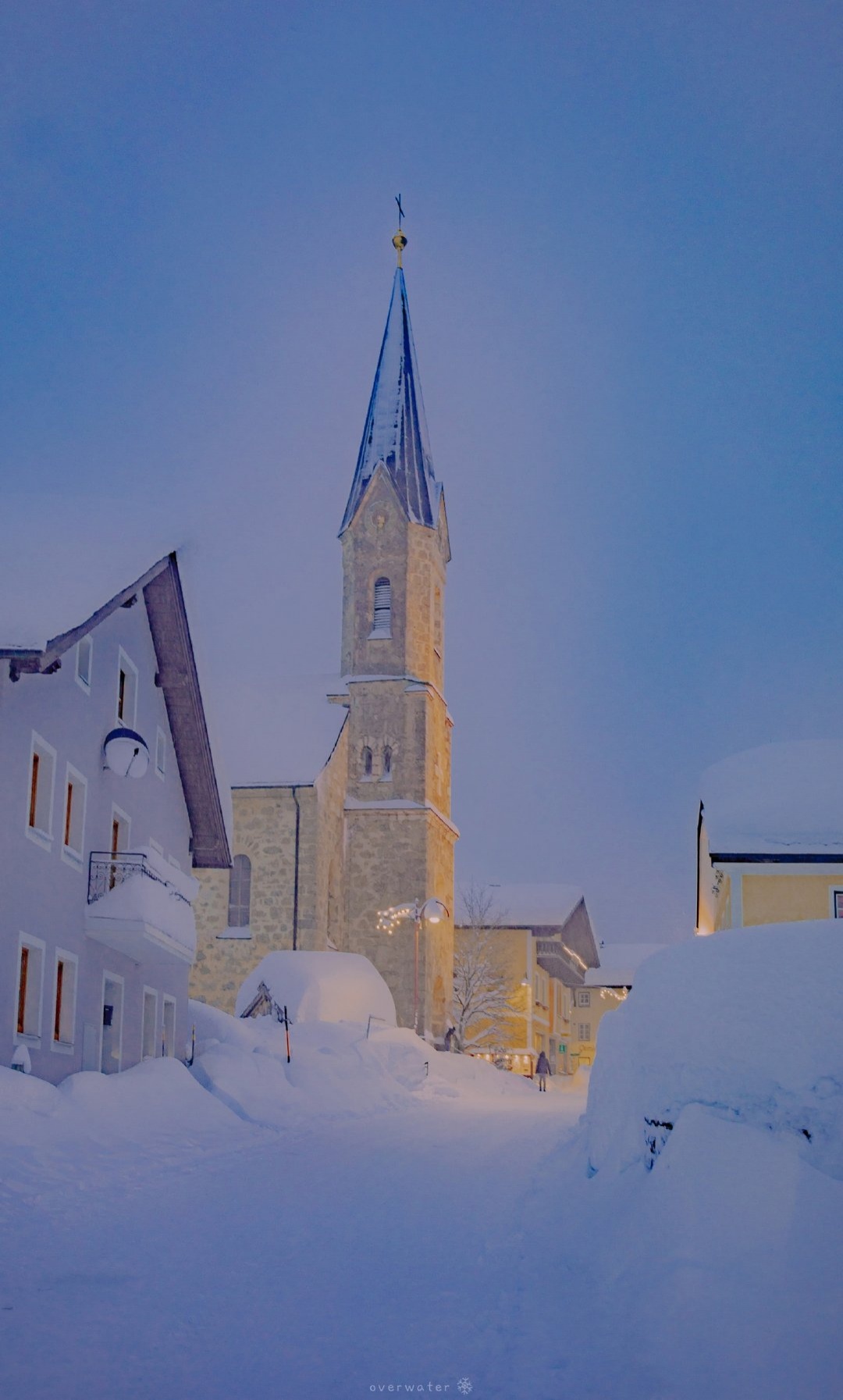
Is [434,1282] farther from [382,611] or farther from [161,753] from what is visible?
[382,611]

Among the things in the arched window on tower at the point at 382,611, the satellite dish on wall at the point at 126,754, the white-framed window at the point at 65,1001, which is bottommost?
the white-framed window at the point at 65,1001

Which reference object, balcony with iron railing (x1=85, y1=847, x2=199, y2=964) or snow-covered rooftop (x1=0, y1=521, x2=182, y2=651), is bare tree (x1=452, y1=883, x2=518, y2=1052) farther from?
snow-covered rooftop (x1=0, y1=521, x2=182, y2=651)

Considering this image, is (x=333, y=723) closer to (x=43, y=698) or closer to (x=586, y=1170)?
(x=43, y=698)

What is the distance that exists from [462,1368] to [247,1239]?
3.55 m

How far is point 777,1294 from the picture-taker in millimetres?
6395

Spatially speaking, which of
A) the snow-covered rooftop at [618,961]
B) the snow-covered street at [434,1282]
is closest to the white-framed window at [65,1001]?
the snow-covered street at [434,1282]

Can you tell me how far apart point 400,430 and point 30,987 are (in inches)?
1650

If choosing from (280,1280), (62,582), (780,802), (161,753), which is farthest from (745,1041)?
(161,753)

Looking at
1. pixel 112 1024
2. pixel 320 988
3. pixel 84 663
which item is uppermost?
pixel 84 663

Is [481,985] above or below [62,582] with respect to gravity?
below

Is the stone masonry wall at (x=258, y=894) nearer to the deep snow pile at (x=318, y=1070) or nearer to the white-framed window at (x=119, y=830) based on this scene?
the deep snow pile at (x=318, y=1070)

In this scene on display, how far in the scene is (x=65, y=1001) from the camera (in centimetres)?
1888

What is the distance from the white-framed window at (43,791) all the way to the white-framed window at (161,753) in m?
5.41

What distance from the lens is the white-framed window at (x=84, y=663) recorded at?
1912cm
